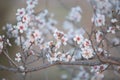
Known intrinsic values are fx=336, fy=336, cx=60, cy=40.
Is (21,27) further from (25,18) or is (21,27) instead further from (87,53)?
(87,53)

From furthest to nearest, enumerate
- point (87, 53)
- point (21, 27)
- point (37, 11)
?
point (37, 11) < point (21, 27) < point (87, 53)

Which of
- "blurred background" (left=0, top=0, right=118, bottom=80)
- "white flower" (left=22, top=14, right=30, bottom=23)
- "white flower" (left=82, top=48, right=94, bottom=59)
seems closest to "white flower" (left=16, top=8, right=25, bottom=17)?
"white flower" (left=22, top=14, right=30, bottom=23)

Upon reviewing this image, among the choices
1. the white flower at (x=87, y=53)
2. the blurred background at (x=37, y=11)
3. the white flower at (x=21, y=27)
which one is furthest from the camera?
the blurred background at (x=37, y=11)

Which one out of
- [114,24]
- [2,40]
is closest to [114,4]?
[114,24]

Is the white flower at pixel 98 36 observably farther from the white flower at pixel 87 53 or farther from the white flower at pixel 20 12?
the white flower at pixel 20 12

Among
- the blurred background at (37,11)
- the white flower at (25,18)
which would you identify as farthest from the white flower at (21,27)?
the blurred background at (37,11)

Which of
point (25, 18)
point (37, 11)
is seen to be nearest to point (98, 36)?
point (25, 18)

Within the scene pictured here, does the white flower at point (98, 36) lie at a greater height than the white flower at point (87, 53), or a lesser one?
greater

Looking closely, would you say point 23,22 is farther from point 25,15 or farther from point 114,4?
point 114,4

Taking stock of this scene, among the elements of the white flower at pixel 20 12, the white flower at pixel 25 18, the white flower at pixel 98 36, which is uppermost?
the white flower at pixel 20 12

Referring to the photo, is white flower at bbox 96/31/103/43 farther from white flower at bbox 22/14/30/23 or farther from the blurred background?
the blurred background

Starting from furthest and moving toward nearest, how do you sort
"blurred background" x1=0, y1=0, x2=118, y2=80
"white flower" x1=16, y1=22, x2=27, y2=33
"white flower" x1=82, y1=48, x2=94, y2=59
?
"blurred background" x1=0, y1=0, x2=118, y2=80, "white flower" x1=16, y1=22, x2=27, y2=33, "white flower" x1=82, y1=48, x2=94, y2=59
